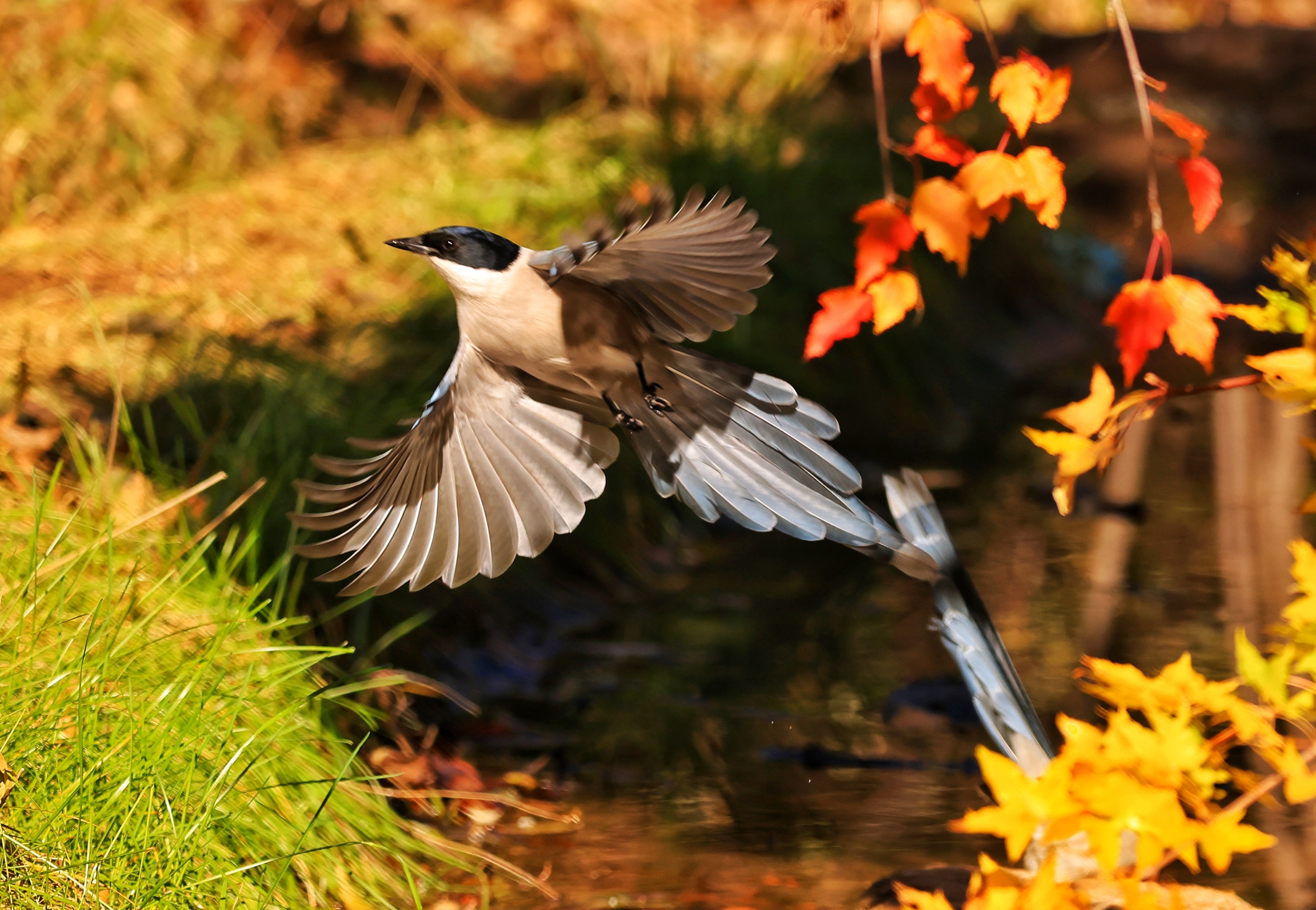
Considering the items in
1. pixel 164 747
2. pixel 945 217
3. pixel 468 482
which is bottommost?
pixel 164 747

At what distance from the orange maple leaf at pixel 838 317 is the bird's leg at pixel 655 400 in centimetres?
47

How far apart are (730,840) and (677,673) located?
2.65 feet

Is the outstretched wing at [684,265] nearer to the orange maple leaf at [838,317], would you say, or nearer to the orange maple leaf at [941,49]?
the orange maple leaf at [838,317]

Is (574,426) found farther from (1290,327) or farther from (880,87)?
(1290,327)

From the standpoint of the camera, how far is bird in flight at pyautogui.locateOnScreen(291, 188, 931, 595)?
1818 millimetres

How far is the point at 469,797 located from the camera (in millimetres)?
2396

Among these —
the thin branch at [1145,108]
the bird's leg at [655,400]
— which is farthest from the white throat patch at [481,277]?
the thin branch at [1145,108]

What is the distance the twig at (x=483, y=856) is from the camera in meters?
2.30

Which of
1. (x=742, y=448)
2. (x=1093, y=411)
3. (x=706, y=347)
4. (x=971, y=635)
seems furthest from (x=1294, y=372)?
(x=706, y=347)

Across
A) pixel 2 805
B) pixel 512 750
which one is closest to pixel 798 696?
pixel 512 750

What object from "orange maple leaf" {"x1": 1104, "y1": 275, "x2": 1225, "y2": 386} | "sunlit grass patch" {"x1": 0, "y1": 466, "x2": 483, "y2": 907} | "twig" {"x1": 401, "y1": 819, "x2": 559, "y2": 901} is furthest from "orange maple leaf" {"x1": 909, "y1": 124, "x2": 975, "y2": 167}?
"twig" {"x1": 401, "y1": 819, "x2": 559, "y2": 901}

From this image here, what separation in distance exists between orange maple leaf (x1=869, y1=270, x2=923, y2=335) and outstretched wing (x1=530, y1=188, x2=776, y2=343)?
179 millimetres

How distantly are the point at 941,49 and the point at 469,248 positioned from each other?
27.7 inches

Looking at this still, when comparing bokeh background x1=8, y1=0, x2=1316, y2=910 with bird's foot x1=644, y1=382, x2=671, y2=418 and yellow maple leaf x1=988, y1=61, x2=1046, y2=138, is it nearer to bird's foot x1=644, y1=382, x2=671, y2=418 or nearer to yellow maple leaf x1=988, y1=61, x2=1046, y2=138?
yellow maple leaf x1=988, y1=61, x2=1046, y2=138
